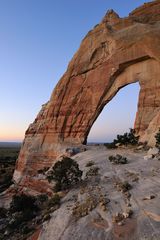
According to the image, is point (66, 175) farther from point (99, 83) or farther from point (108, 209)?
point (99, 83)

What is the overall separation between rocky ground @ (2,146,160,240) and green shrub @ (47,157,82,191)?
55cm

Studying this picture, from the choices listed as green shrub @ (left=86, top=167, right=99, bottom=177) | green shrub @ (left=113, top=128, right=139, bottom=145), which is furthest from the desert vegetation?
green shrub @ (left=86, top=167, right=99, bottom=177)

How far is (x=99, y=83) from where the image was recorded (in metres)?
29.3

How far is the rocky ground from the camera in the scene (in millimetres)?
9172

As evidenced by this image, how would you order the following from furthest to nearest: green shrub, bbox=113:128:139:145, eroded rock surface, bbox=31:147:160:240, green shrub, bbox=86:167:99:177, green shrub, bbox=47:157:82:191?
green shrub, bbox=113:128:139:145 → green shrub, bbox=86:167:99:177 → green shrub, bbox=47:157:82:191 → eroded rock surface, bbox=31:147:160:240

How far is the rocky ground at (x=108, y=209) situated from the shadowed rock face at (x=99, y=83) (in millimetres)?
10564

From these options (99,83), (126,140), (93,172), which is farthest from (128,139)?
(93,172)

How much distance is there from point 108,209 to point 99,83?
1983cm

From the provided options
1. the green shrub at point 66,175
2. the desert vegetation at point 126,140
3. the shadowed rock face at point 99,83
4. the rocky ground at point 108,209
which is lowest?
the rocky ground at point 108,209

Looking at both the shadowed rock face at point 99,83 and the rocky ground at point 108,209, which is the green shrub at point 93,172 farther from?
the shadowed rock face at point 99,83

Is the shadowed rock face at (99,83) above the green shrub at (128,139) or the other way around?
above

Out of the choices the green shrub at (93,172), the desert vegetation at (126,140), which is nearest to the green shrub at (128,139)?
the desert vegetation at (126,140)

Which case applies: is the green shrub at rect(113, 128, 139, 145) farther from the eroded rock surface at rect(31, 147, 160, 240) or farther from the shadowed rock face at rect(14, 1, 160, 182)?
the eroded rock surface at rect(31, 147, 160, 240)

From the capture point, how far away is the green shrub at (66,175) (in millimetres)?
15445
